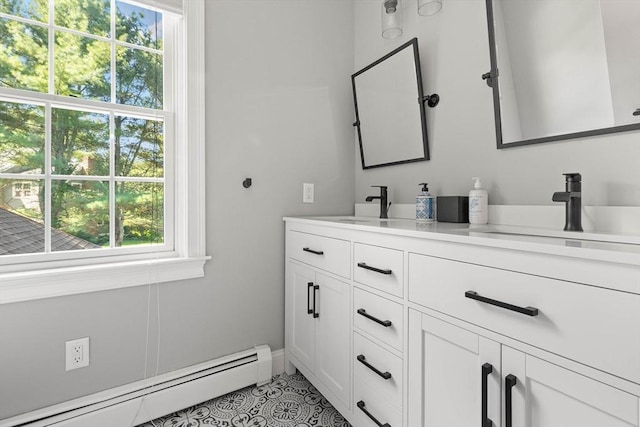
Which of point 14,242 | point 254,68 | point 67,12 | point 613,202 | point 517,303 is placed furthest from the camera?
point 254,68

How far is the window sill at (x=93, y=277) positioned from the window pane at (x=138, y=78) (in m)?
0.80

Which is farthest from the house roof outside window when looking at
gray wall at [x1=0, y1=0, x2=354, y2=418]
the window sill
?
gray wall at [x1=0, y1=0, x2=354, y2=418]

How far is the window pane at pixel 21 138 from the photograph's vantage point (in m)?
1.33

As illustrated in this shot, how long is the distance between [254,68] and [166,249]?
1124mm

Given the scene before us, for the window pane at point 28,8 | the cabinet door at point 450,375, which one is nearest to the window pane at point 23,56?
the window pane at point 28,8

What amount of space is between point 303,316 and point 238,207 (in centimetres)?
70

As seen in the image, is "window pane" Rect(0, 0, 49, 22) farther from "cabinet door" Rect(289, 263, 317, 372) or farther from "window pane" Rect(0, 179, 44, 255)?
"cabinet door" Rect(289, 263, 317, 372)

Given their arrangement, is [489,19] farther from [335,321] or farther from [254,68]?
[335,321]

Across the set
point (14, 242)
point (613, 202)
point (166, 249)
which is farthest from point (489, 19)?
point (14, 242)

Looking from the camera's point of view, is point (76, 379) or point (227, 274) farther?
point (227, 274)

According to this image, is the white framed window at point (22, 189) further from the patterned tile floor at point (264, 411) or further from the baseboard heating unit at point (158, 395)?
the patterned tile floor at point (264, 411)

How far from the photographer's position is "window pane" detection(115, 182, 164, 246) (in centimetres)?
159

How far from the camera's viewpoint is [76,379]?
1.42 metres

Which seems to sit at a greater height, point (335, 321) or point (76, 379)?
point (335, 321)
